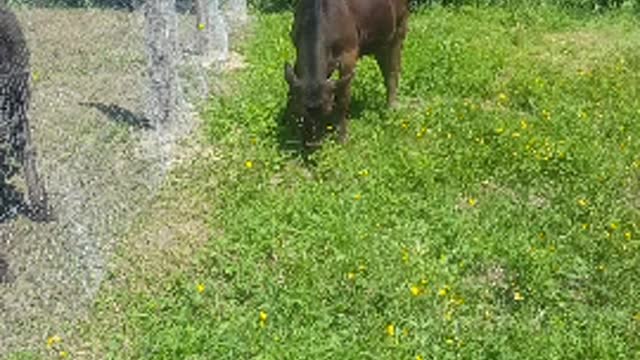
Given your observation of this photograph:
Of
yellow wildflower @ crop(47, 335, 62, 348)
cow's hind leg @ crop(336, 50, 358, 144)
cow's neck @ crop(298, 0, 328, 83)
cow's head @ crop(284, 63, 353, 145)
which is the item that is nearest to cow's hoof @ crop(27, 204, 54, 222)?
yellow wildflower @ crop(47, 335, 62, 348)

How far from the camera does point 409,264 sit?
18.6 ft

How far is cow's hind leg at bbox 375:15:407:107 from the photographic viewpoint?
26.7ft

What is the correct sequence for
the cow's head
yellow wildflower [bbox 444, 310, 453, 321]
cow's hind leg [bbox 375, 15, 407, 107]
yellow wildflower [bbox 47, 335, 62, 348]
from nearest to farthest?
yellow wildflower [bbox 47, 335, 62, 348], yellow wildflower [bbox 444, 310, 453, 321], the cow's head, cow's hind leg [bbox 375, 15, 407, 107]

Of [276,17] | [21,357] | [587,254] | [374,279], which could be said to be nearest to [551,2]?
[276,17]

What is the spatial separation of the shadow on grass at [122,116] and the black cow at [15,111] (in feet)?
4.87

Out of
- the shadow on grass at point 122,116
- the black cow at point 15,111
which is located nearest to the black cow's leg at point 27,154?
the black cow at point 15,111

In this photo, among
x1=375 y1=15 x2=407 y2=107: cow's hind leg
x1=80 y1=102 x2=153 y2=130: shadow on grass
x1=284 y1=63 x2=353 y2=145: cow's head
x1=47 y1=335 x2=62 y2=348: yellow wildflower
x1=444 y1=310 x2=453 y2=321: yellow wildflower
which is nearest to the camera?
x1=47 y1=335 x2=62 y2=348: yellow wildflower

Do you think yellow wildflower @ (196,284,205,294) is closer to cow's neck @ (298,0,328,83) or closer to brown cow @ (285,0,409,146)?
brown cow @ (285,0,409,146)

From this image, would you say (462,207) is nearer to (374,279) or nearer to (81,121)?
(374,279)

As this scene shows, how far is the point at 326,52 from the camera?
22.7 ft

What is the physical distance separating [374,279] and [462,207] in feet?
4.66

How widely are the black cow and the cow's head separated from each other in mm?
2094

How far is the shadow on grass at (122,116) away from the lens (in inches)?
298

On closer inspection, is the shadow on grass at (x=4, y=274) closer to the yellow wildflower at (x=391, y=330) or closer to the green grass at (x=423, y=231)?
the green grass at (x=423, y=231)
